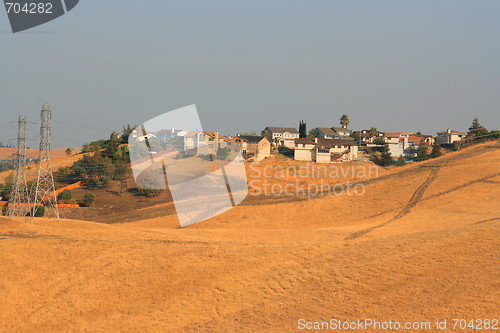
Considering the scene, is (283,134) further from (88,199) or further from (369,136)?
(88,199)

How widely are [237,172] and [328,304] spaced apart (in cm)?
7163

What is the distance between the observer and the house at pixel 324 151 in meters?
115

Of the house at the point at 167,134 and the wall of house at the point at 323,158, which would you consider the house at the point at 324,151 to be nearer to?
the wall of house at the point at 323,158

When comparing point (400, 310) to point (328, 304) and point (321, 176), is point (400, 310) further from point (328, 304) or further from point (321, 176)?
point (321, 176)

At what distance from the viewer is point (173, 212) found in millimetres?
67625

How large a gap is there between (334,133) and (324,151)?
41946 mm

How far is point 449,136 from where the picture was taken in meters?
144

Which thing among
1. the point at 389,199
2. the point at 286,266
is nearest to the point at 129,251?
the point at 286,266

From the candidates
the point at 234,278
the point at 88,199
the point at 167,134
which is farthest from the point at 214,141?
the point at 234,278

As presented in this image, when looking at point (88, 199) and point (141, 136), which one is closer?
point (88, 199)

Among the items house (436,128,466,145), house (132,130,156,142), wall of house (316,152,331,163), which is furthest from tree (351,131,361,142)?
house (132,130,156,142)

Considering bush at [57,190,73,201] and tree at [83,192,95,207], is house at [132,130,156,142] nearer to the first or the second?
bush at [57,190,73,201]

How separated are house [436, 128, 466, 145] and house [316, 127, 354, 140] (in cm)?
2927

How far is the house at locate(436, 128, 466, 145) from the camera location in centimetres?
14375
